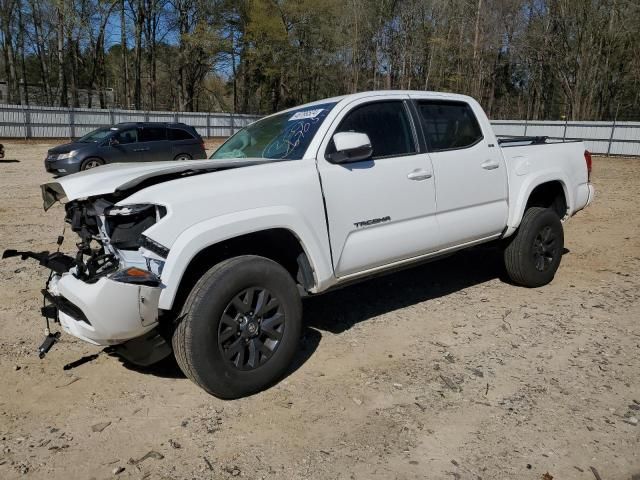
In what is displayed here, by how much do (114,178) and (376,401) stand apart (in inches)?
84.0

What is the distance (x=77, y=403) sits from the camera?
3275 mm

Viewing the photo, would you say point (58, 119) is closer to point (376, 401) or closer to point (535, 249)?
point (535, 249)

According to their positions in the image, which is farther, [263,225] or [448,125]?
[448,125]

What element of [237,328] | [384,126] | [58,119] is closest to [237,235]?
[237,328]

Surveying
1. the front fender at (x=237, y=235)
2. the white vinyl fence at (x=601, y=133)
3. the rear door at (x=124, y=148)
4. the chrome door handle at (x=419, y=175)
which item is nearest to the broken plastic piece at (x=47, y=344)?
the front fender at (x=237, y=235)

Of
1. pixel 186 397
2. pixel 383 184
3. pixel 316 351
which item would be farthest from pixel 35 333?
pixel 383 184

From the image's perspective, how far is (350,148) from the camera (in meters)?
3.49

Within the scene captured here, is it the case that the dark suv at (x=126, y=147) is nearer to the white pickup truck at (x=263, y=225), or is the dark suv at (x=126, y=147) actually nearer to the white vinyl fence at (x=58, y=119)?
the white pickup truck at (x=263, y=225)

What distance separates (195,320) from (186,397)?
658 mm

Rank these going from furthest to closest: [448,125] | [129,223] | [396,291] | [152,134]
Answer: [152,134] < [396,291] < [448,125] < [129,223]

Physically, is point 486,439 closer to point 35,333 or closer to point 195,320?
point 195,320

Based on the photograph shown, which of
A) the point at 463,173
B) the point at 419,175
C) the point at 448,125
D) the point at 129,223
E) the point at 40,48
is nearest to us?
the point at 129,223

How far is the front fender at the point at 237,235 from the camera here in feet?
9.57

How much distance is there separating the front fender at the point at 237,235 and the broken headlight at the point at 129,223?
23 cm
